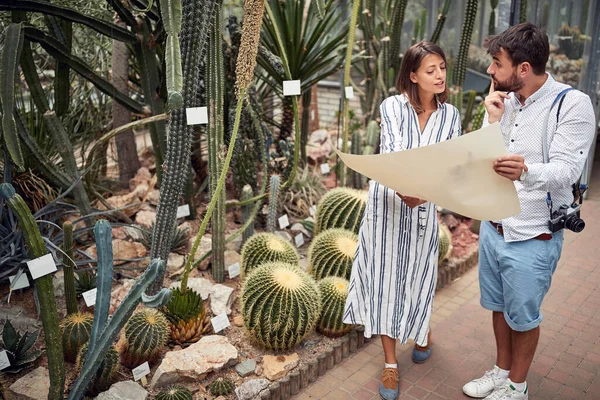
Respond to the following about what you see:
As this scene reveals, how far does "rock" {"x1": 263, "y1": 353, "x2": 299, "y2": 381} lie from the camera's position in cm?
278

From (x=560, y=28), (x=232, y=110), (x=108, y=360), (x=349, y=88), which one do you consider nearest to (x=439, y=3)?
(x=560, y=28)

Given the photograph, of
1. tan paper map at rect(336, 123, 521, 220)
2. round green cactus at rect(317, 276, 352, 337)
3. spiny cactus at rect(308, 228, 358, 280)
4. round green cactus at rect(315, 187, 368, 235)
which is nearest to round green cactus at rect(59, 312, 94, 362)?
round green cactus at rect(317, 276, 352, 337)

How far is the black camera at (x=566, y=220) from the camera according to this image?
7.25 feet

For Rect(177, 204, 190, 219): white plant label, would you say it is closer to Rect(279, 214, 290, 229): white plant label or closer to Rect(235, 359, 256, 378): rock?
Rect(279, 214, 290, 229): white plant label

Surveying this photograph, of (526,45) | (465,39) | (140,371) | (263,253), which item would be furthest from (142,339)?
(465,39)

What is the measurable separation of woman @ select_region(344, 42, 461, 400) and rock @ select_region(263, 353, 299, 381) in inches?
13.5

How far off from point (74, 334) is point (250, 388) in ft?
2.85

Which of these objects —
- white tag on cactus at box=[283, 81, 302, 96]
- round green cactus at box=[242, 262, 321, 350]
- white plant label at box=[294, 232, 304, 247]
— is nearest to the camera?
round green cactus at box=[242, 262, 321, 350]

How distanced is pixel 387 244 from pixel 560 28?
434 cm

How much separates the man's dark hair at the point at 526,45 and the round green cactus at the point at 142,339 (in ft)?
6.42

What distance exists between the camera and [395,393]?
2775 millimetres

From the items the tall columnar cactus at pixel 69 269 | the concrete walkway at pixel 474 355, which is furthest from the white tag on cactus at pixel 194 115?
the concrete walkway at pixel 474 355

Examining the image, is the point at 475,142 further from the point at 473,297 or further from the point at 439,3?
the point at 439,3

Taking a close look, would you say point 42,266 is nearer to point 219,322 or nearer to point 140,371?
point 140,371
